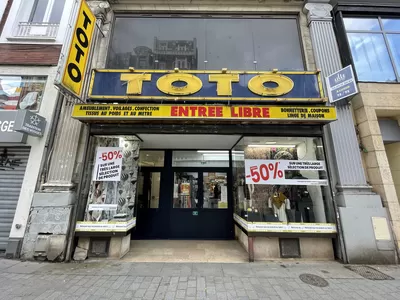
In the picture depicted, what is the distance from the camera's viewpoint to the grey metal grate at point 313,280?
12.2 feet

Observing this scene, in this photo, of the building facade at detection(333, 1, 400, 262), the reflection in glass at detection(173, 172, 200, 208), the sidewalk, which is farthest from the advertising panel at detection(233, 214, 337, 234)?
the reflection in glass at detection(173, 172, 200, 208)

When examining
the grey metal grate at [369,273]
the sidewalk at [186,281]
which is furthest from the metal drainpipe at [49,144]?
the grey metal grate at [369,273]

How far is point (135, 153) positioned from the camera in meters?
6.43

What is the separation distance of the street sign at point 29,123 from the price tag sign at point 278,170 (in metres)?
6.20

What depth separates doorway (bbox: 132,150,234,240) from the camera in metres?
6.94

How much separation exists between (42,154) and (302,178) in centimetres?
782

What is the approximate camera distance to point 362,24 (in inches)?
271

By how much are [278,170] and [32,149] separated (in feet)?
24.3

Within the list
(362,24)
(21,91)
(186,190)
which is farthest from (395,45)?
(21,91)

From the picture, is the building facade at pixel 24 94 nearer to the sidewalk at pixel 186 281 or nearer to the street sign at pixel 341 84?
the sidewalk at pixel 186 281

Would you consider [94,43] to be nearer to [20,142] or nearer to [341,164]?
[20,142]

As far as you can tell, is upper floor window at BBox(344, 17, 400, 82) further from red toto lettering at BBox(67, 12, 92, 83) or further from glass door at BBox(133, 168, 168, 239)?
red toto lettering at BBox(67, 12, 92, 83)

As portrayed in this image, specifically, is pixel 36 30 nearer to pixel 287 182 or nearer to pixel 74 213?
pixel 74 213

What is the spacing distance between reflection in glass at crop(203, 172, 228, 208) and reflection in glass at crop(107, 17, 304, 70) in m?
4.19
